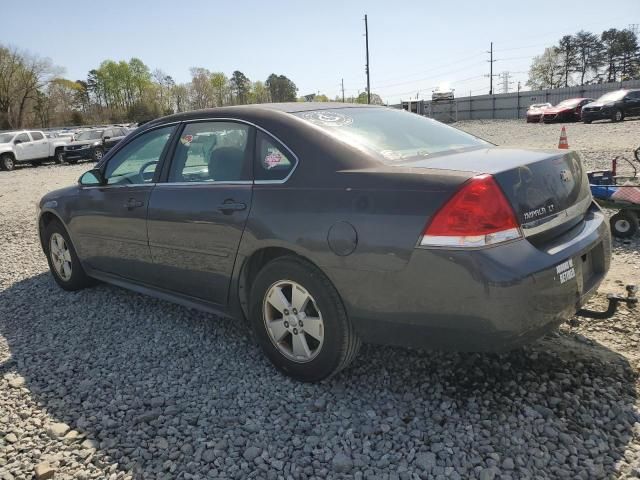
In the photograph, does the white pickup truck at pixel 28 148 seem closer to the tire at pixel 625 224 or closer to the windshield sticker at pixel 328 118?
the windshield sticker at pixel 328 118

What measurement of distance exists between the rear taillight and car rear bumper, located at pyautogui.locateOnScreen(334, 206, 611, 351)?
5 cm

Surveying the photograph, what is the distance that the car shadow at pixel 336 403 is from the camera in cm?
246

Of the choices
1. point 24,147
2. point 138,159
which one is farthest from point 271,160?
point 24,147

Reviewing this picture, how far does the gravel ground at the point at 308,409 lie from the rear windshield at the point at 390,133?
1273 mm

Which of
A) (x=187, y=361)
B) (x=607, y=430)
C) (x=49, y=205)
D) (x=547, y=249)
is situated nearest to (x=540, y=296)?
(x=547, y=249)

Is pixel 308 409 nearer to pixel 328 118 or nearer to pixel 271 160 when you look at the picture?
pixel 271 160

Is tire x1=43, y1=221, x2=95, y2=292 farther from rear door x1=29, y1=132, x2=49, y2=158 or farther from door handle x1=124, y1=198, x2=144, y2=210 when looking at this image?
rear door x1=29, y1=132, x2=49, y2=158

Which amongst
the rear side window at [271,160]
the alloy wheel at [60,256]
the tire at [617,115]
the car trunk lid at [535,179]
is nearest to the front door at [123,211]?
the alloy wheel at [60,256]

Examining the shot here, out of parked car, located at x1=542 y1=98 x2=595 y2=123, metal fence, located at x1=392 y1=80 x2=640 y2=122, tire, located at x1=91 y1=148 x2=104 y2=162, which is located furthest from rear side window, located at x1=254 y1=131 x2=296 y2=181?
metal fence, located at x1=392 y1=80 x2=640 y2=122

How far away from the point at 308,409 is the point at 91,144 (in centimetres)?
2468

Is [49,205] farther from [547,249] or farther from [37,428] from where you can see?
[547,249]

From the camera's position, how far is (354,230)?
104 inches

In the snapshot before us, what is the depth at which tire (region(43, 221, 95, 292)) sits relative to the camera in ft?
16.0

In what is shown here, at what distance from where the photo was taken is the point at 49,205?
4988mm
